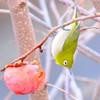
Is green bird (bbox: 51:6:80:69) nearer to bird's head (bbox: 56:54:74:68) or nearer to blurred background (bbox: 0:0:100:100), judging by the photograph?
bird's head (bbox: 56:54:74:68)

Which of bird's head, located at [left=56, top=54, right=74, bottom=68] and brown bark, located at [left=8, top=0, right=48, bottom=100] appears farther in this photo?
bird's head, located at [left=56, top=54, right=74, bottom=68]

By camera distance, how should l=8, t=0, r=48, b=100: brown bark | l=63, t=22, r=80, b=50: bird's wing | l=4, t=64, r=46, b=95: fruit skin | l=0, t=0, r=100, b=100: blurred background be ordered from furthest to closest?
1. l=0, t=0, r=100, b=100: blurred background
2. l=63, t=22, r=80, b=50: bird's wing
3. l=8, t=0, r=48, b=100: brown bark
4. l=4, t=64, r=46, b=95: fruit skin

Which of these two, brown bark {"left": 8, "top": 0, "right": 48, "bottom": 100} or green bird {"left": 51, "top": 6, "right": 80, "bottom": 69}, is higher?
brown bark {"left": 8, "top": 0, "right": 48, "bottom": 100}

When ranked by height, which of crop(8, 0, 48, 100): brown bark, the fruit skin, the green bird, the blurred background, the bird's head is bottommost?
the blurred background

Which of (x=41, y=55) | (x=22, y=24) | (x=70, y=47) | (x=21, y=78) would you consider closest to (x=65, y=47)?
(x=70, y=47)

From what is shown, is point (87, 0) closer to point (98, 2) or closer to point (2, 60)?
point (2, 60)

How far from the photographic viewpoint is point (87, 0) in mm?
2078

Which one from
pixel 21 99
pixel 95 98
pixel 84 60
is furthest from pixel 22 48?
pixel 84 60

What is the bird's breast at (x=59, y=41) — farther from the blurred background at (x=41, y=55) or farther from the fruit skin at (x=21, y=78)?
the blurred background at (x=41, y=55)

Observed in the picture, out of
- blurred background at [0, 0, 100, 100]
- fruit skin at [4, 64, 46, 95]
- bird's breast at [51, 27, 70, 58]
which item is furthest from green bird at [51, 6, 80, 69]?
blurred background at [0, 0, 100, 100]

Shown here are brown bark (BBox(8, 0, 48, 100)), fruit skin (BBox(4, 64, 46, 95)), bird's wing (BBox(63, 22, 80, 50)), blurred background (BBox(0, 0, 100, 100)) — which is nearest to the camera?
fruit skin (BBox(4, 64, 46, 95))

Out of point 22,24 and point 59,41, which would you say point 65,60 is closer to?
point 59,41

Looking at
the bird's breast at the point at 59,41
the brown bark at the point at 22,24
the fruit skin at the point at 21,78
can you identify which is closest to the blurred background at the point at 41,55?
the bird's breast at the point at 59,41

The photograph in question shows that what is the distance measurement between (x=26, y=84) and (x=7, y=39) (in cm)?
161
